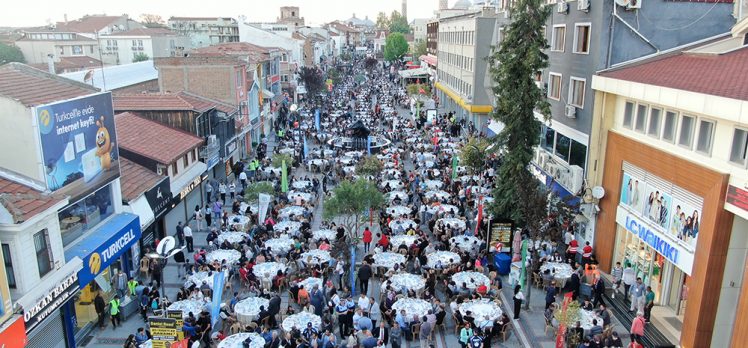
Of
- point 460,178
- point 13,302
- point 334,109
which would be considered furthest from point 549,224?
point 334,109

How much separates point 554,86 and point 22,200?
21933mm

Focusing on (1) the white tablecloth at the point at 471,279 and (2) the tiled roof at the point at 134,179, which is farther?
(2) the tiled roof at the point at 134,179

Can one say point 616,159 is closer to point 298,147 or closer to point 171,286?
point 171,286

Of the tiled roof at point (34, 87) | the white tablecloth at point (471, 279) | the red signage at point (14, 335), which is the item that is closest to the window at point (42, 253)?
the red signage at point (14, 335)

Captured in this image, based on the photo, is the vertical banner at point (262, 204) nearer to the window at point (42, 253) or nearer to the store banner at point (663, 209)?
the window at point (42, 253)

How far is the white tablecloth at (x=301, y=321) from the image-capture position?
16.2 metres

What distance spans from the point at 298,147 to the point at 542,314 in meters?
25.7

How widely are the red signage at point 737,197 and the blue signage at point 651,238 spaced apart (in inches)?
118

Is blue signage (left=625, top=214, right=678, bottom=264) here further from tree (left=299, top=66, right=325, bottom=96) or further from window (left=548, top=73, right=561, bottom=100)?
tree (left=299, top=66, right=325, bottom=96)

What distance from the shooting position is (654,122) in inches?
730

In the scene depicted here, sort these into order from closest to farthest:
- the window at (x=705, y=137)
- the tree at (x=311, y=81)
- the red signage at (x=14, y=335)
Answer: the red signage at (x=14, y=335), the window at (x=705, y=137), the tree at (x=311, y=81)

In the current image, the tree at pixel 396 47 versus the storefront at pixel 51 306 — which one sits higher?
the tree at pixel 396 47

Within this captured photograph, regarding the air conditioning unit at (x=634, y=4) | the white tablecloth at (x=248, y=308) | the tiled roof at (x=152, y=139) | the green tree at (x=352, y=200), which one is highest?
the air conditioning unit at (x=634, y=4)

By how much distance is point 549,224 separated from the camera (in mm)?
20531
